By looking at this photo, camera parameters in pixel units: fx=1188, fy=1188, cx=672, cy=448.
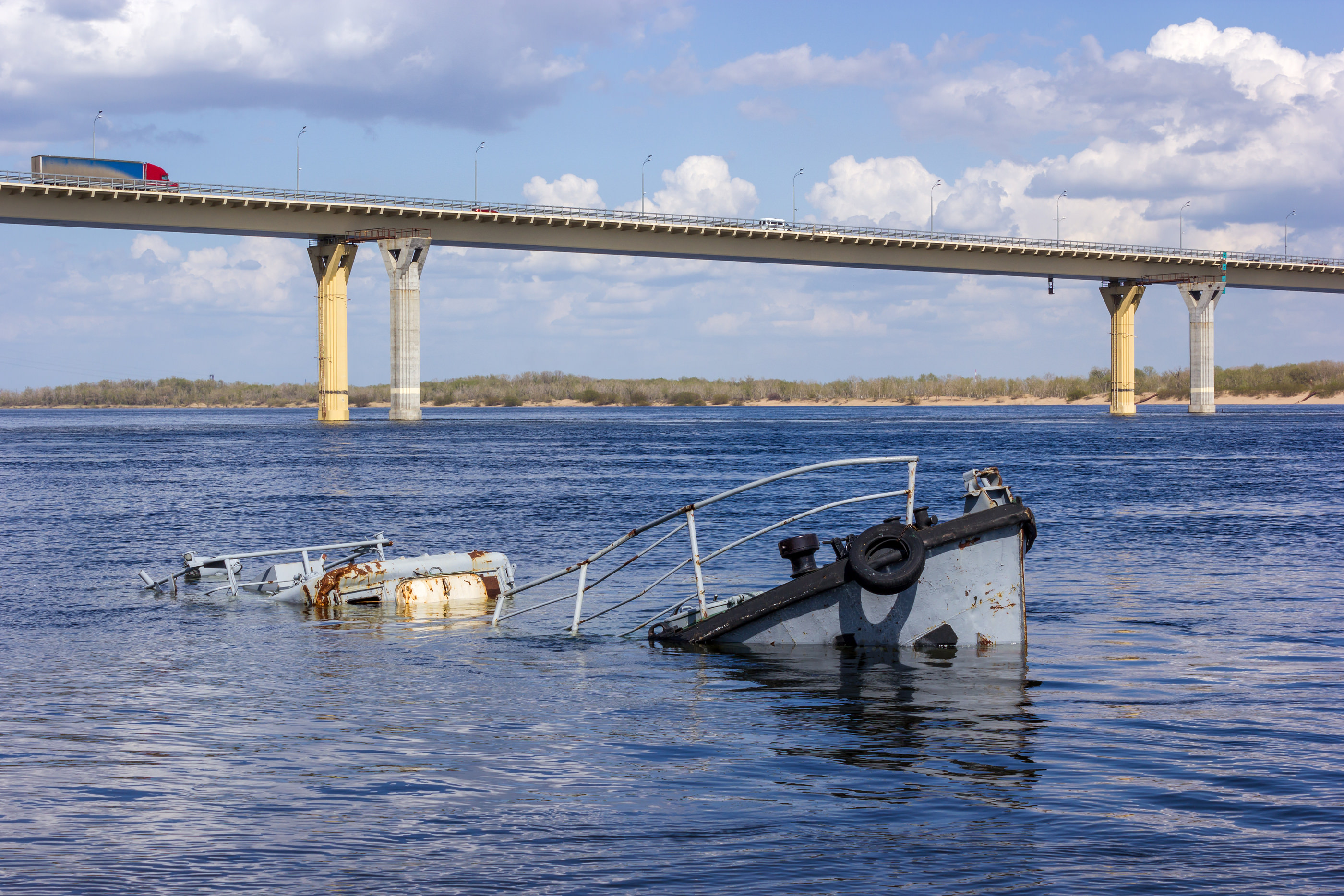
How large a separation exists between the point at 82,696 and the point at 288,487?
35368 millimetres

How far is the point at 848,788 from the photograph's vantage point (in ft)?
31.2

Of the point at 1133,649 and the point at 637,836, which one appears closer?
the point at 637,836

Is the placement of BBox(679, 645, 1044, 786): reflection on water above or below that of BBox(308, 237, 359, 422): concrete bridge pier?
below

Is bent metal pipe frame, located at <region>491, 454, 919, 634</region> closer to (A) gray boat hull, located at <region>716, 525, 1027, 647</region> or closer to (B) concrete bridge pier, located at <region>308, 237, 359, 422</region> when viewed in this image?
(A) gray boat hull, located at <region>716, 525, 1027, 647</region>

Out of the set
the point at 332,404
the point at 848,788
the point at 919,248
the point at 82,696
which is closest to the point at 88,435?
the point at 332,404

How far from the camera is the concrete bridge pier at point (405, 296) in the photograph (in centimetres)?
10019

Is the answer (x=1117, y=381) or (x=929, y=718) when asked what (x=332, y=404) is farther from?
(x=929, y=718)

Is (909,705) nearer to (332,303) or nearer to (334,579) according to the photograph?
(334,579)

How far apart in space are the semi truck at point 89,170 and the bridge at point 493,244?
413 millimetres

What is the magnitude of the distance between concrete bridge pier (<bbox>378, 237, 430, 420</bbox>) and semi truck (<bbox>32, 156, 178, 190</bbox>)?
19034 mm

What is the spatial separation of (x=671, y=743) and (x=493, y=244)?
94485 millimetres

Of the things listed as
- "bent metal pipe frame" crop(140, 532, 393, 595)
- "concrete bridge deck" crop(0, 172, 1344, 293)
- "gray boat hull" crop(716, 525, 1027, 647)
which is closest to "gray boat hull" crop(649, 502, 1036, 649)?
"gray boat hull" crop(716, 525, 1027, 647)

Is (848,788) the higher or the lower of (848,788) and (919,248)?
the lower

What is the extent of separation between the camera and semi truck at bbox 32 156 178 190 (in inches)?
3287
